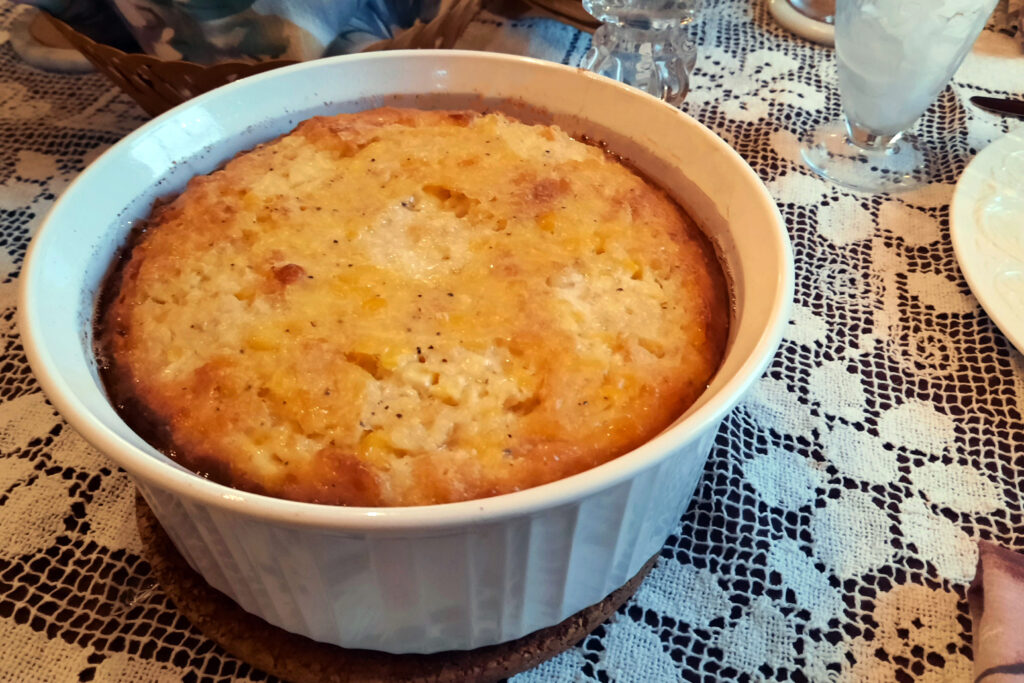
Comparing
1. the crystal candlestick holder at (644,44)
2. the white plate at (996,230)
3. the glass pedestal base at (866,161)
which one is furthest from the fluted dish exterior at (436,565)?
the crystal candlestick holder at (644,44)

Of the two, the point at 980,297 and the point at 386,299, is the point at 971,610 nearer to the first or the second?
the point at 980,297

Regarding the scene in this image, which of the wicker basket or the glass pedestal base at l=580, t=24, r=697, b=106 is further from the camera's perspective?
the glass pedestal base at l=580, t=24, r=697, b=106

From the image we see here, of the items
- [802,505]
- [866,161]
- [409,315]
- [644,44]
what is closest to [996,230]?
[866,161]

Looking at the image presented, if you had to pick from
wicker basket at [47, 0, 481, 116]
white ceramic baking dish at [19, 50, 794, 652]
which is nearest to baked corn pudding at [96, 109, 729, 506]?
white ceramic baking dish at [19, 50, 794, 652]

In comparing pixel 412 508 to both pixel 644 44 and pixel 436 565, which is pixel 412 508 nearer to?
pixel 436 565

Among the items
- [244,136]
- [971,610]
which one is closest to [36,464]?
[244,136]

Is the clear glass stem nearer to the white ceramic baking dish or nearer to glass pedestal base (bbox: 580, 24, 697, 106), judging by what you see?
glass pedestal base (bbox: 580, 24, 697, 106)

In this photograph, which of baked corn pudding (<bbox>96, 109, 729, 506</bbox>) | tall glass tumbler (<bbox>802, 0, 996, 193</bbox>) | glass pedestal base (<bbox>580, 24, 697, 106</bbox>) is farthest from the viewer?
glass pedestal base (<bbox>580, 24, 697, 106</bbox>)
